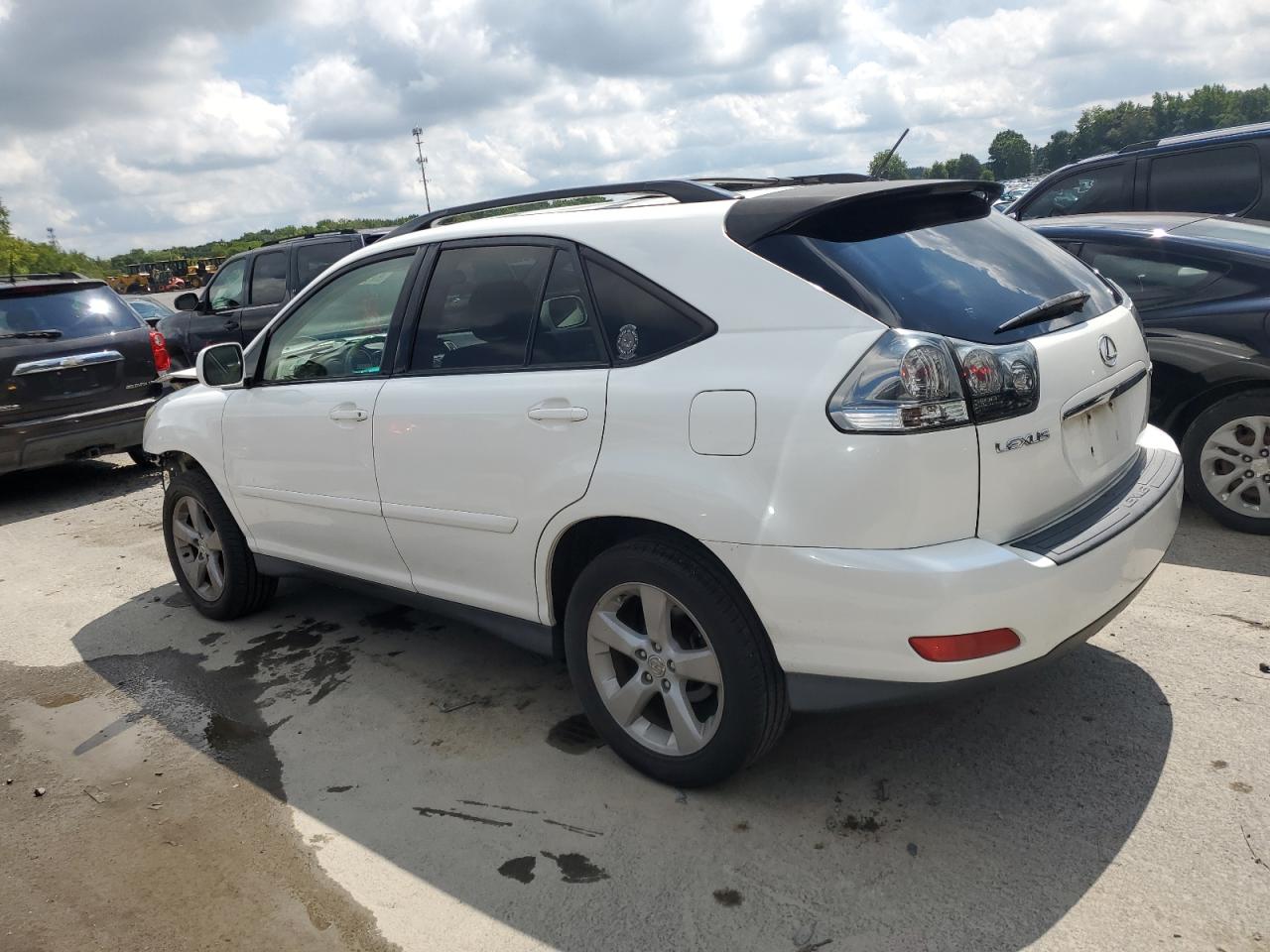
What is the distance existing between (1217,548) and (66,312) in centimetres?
836

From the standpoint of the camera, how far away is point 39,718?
14.0ft

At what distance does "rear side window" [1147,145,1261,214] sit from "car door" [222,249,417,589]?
5.68 metres

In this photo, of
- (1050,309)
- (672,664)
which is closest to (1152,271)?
(1050,309)

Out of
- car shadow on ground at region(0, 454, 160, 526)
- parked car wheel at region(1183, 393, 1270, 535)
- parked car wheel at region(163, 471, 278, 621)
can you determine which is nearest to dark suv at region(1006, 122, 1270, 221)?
parked car wheel at region(1183, 393, 1270, 535)

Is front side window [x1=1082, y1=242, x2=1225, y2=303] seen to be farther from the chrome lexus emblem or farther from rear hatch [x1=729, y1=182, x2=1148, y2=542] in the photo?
the chrome lexus emblem

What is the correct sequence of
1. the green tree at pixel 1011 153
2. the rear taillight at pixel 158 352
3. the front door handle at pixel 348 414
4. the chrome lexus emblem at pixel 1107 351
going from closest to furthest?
the chrome lexus emblem at pixel 1107 351, the front door handle at pixel 348 414, the rear taillight at pixel 158 352, the green tree at pixel 1011 153

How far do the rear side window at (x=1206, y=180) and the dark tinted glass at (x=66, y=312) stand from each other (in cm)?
808

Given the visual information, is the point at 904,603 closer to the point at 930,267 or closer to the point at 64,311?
the point at 930,267

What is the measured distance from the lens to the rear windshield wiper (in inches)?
112

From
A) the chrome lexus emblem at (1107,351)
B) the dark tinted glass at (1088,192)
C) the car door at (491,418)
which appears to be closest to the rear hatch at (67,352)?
the car door at (491,418)

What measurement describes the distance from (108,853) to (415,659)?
147 centimetres

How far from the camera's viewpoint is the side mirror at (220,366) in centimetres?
480

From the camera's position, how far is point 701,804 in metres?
3.17

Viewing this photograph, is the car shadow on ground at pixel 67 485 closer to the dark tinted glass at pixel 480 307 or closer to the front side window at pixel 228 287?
the front side window at pixel 228 287
